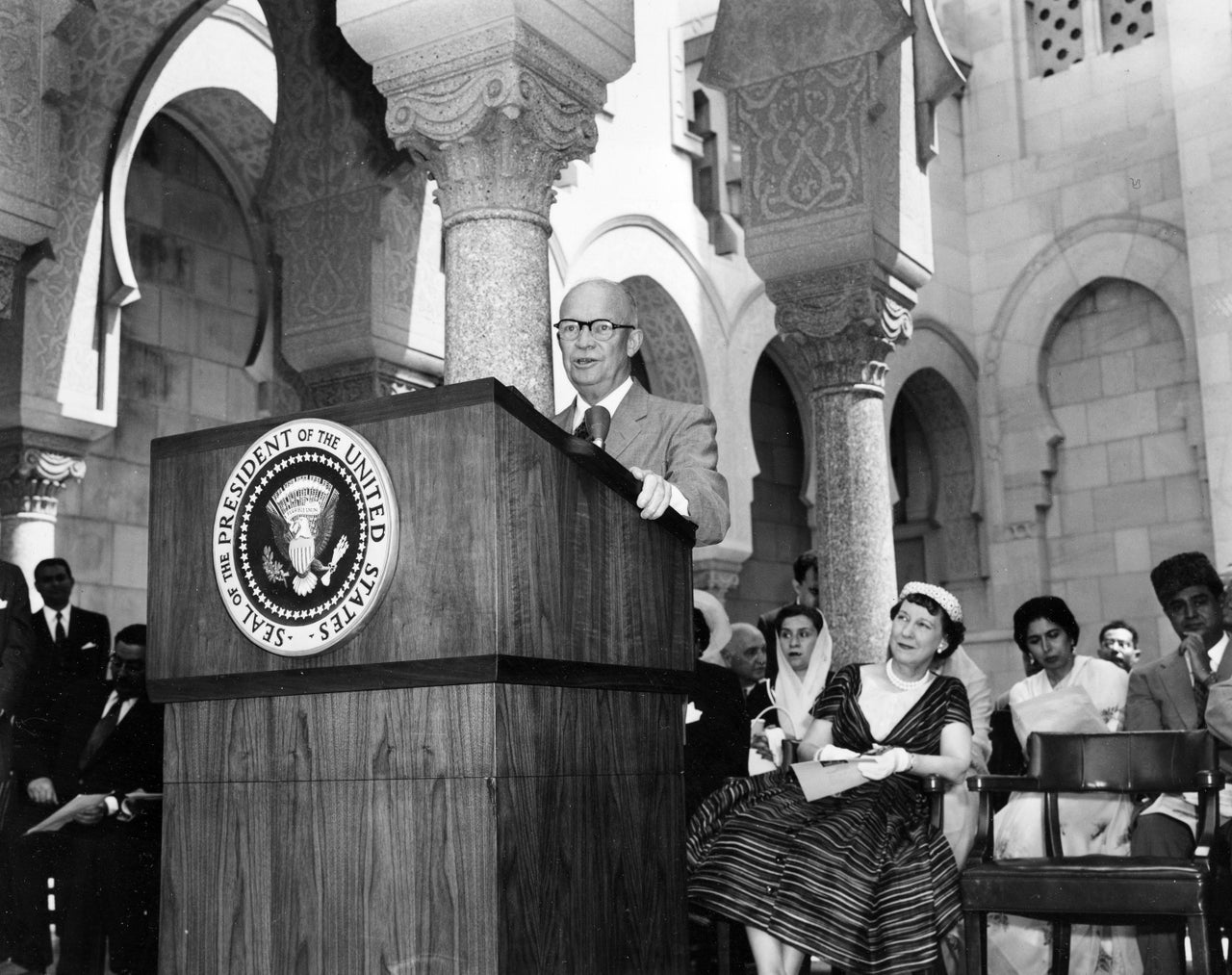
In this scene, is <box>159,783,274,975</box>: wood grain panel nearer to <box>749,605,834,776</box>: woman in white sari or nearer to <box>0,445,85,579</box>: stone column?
<box>749,605,834,776</box>: woman in white sari

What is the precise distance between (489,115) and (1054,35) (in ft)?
35.1

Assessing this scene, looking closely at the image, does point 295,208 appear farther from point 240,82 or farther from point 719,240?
point 719,240

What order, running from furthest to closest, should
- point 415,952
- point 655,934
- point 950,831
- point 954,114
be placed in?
point 954,114 < point 950,831 < point 655,934 < point 415,952

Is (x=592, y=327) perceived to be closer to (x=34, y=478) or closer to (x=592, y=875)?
(x=592, y=875)

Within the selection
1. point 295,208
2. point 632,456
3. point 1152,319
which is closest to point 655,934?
point 632,456

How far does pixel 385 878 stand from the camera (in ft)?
6.54

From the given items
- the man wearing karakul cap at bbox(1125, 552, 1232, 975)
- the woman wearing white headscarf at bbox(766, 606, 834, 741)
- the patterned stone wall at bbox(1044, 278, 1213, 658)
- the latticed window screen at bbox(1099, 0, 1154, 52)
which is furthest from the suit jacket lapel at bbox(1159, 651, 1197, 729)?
the latticed window screen at bbox(1099, 0, 1154, 52)

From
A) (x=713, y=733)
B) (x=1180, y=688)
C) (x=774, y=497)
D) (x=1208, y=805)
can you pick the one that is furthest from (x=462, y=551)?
(x=774, y=497)

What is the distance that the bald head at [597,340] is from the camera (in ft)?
9.21

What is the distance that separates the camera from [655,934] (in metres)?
2.30

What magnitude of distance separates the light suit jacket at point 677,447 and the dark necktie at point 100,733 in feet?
12.5

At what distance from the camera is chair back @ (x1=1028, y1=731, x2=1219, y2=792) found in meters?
3.96

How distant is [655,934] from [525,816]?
0.43 meters

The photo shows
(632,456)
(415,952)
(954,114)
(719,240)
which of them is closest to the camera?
(415,952)
